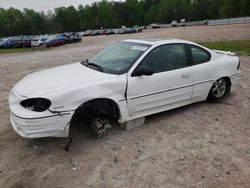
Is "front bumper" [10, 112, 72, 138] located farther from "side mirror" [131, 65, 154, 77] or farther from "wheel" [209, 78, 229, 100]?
"wheel" [209, 78, 229, 100]

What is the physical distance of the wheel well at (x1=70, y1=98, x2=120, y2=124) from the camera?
4.19 metres

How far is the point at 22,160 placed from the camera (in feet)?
12.3

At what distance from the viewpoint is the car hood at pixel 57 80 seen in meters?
3.78

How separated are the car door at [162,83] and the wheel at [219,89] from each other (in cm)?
75

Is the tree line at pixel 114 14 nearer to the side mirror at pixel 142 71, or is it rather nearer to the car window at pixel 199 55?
the car window at pixel 199 55

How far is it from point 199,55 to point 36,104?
319 centimetres

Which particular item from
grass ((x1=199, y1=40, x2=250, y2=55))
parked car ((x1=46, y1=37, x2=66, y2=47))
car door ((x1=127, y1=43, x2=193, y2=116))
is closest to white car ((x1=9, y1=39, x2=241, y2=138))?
car door ((x1=127, y1=43, x2=193, y2=116))

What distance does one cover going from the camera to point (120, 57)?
4.77m

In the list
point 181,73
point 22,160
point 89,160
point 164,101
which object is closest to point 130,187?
point 89,160

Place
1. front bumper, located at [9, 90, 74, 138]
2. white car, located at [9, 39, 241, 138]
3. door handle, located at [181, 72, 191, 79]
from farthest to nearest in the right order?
door handle, located at [181, 72, 191, 79] < white car, located at [9, 39, 241, 138] < front bumper, located at [9, 90, 74, 138]

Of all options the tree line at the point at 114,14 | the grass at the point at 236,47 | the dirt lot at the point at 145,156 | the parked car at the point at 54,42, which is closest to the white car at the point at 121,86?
the dirt lot at the point at 145,156

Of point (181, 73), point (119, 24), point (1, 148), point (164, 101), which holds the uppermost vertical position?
point (181, 73)

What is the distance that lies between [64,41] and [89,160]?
120ft

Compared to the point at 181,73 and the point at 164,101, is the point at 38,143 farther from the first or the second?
the point at 181,73
